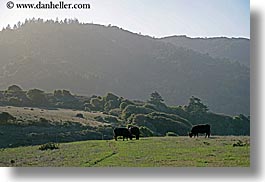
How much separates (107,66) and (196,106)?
1.42 m

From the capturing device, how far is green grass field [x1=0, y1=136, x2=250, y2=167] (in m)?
8.91

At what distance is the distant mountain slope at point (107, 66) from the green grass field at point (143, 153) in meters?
0.55

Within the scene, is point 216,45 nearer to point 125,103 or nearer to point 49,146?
point 125,103

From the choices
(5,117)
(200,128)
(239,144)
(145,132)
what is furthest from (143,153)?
(5,117)

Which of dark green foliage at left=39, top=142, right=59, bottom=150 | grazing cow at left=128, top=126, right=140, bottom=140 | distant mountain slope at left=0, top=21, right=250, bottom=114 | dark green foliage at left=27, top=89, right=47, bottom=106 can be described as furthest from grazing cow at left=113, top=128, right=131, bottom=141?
dark green foliage at left=27, top=89, right=47, bottom=106

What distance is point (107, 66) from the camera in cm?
945

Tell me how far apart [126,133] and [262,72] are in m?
2.09

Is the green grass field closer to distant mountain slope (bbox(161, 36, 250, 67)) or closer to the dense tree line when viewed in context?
the dense tree line

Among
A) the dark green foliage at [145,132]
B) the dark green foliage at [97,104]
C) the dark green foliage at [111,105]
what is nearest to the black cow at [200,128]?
the dark green foliage at [145,132]

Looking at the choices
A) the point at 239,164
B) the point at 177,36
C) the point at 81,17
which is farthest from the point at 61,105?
the point at 239,164

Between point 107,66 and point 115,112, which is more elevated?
point 107,66

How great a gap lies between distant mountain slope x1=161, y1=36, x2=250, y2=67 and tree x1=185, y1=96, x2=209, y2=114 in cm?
73

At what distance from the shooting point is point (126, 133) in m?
9.26

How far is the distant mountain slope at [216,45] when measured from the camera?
9055 millimetres
